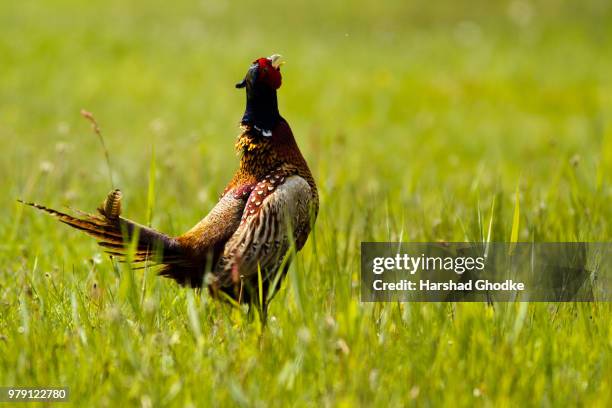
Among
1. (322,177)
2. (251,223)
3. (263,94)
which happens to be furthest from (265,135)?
(322,177)

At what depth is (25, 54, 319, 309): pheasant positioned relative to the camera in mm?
3420

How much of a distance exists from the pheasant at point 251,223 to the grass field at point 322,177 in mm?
160

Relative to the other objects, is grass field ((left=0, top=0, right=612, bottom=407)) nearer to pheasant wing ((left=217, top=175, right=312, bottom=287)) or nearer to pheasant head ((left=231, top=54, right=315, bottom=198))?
pheasant wing ((left=217, top=175, right=312, bottom=287))

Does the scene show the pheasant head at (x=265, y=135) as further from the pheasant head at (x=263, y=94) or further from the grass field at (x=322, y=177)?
the grass field at (x=322, y=177)

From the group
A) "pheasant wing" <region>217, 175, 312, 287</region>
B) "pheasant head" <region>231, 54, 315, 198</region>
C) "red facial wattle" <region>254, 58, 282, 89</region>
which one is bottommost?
"pheasant wing" <region>217, 175, 312, 287</region>

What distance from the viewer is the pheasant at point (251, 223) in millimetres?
3420

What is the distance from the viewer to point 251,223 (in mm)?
3432

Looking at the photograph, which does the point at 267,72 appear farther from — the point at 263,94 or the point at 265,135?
the point at 265,135

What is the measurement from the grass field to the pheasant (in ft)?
0.52

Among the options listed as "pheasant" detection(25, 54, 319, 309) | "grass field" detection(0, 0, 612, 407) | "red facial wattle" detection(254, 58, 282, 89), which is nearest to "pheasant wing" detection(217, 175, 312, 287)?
"pheasant" detection(25, 54, 319, 309)

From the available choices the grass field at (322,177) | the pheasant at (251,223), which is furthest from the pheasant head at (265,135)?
the grass field at (322,177)

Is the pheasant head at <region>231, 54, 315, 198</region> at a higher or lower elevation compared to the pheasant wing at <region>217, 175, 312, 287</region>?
higher

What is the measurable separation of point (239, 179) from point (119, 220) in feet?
1.85

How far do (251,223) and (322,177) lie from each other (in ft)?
5.46
